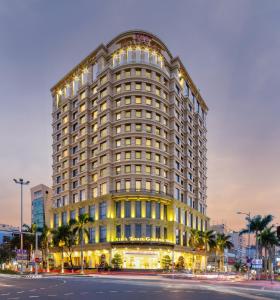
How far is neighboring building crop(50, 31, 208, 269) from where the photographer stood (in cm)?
10844

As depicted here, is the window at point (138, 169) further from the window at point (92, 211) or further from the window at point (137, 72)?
the window at point (137, 72)

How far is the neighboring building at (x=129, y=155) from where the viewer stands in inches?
4269

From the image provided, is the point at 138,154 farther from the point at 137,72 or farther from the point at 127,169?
the point at 137,72

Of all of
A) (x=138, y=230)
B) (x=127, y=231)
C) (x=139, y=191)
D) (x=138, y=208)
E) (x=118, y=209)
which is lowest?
(x=127, y=231)

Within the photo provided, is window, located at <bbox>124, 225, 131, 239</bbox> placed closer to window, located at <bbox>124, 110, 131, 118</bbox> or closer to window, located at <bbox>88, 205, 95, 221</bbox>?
window, located at <bbox>88, 205, 95, 221</bbox>

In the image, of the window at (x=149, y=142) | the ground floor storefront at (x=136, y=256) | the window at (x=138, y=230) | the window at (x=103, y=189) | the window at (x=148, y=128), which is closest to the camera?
the ground floor storefront at (x=136, y=256)

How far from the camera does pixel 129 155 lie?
11025cm

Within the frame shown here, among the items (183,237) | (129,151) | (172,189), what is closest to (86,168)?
(129,151)

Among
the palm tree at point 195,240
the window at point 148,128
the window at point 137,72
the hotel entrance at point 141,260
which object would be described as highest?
the window at point 137,72

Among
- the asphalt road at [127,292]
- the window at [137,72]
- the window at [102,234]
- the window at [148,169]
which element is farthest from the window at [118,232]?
the asphalt road at [127,292]

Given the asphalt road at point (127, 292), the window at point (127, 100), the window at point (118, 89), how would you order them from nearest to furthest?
the asphalt road at point (127, 292) < the window at point (127, 100) < the window at point (118, 89)

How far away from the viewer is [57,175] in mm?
136250

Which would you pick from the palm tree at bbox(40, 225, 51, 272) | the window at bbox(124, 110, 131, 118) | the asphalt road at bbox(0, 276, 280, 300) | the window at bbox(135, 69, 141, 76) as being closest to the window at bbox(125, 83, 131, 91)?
the window at bbox(135, 69, 141, 76)

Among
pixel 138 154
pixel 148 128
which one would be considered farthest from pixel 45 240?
pixel 148 128
